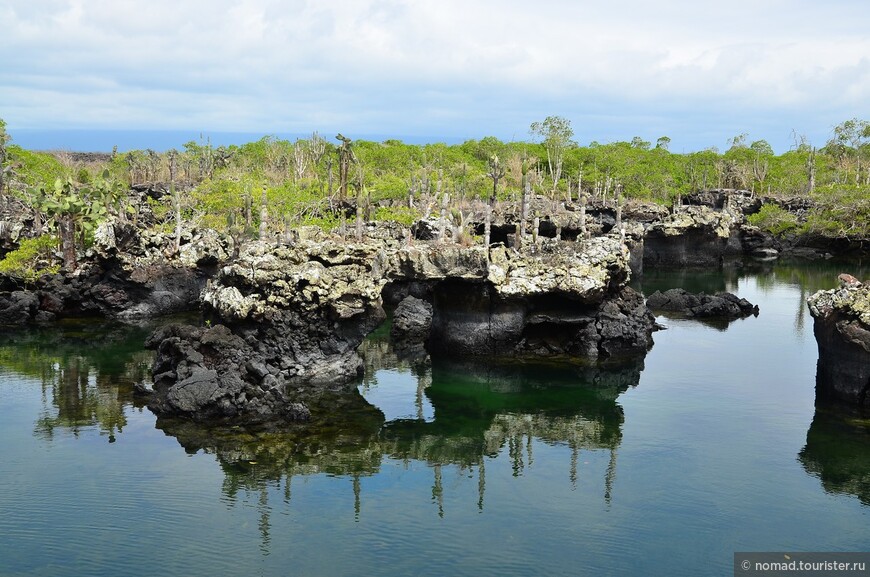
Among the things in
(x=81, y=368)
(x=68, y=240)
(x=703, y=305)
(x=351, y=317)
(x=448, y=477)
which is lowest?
(x=448, y=477)

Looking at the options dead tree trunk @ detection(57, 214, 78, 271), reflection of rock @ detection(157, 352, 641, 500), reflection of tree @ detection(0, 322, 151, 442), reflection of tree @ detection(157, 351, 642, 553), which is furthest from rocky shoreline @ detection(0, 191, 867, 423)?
reflection of tree @ detection(0, 322, 151, 442)

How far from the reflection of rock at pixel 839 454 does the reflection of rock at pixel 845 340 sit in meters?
→ 1.04

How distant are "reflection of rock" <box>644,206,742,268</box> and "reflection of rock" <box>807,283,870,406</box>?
4016 centimetres

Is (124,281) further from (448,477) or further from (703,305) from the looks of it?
(703,305)

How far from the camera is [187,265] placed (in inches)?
1774

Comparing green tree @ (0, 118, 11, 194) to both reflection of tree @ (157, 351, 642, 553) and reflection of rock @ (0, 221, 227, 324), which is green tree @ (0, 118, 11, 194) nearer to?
reflection of rock @ (0, 221, 227, 324)

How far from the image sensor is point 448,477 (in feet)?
78.1

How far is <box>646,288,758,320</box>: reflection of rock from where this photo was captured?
156 feet

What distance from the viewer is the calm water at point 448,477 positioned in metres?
19.0

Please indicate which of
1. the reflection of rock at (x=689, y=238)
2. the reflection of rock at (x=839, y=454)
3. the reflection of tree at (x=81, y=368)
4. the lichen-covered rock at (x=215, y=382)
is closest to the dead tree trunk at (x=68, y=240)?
the reflection of tree at (x=81, y=368)

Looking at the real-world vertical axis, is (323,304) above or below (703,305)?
above

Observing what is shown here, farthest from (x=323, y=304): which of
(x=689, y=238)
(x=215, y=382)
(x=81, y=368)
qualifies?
(x=689, y=238)

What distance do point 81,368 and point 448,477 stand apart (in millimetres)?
18376

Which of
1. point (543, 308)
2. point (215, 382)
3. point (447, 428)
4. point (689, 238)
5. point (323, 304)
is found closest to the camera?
point (215, 382)
